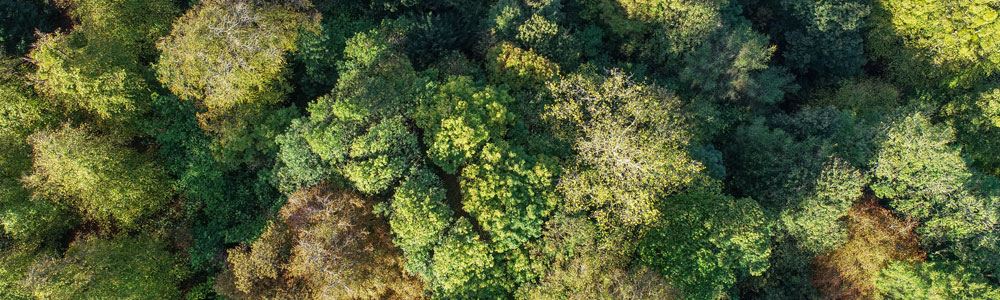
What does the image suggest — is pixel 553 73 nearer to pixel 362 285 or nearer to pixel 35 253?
pixel 362 285

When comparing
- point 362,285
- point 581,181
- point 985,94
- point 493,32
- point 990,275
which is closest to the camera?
point 362,285

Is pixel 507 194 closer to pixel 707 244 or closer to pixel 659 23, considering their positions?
pixel 707 244

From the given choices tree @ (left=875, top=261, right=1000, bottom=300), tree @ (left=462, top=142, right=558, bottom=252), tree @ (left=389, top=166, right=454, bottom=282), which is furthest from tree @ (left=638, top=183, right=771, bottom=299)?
tree @ (left=389, top=166, right=454, bottom=282)

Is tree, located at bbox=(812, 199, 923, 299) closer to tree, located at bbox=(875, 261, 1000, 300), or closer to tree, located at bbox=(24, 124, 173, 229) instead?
tree, located at bbox=(875, 261, 1000, 300)

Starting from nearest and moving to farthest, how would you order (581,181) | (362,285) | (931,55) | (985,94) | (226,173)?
(362,285) → (581,181) → (226,173) → (985,94) → (931,55)

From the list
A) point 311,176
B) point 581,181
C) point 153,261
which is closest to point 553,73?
point 581,181

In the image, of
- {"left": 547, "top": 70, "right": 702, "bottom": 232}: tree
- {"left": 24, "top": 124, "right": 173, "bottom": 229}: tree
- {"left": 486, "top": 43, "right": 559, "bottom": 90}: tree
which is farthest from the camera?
{"left": 486, "top": 43, "right": 559, "bottom": 90}: tree
